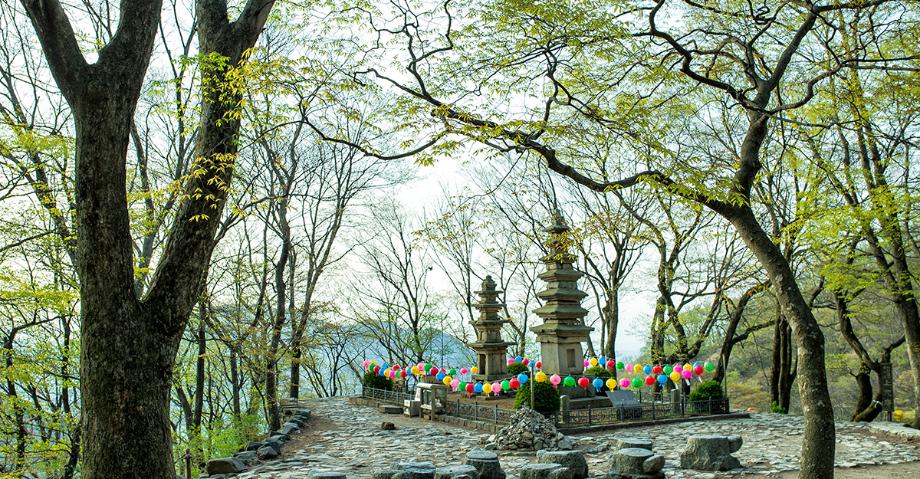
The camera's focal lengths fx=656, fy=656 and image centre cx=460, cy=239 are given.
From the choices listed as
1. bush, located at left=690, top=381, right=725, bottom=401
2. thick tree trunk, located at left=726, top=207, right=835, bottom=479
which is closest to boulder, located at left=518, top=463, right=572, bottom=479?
thick tree trunk, located at left=726, top=207, right=835, bottom=479

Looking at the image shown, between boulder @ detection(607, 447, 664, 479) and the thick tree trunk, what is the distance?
6.91 feet

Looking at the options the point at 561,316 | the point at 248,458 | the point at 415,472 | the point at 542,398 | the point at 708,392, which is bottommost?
the point at 248,458

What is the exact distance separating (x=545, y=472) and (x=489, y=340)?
14.8 meters

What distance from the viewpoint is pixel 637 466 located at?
9.85m

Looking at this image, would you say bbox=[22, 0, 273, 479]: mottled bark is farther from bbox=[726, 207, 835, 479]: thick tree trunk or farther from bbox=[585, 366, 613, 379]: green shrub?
bbox=[585, 366, 613, 379]: green shrub

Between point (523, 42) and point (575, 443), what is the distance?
8457mm

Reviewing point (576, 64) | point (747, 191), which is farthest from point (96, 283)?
point (747, 191)

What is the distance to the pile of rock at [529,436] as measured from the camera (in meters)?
13.1

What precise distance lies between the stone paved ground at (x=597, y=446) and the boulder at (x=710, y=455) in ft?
0.65

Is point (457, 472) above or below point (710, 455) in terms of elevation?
above

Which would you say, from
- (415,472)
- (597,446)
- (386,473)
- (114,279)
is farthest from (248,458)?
(597,446)

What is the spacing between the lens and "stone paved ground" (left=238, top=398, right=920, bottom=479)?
11.2 m

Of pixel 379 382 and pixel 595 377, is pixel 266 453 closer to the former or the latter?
pixel 595 377

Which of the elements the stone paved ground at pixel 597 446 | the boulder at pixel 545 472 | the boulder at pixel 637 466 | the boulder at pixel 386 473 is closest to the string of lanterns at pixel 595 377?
the stone paved ground at pixel 597 446
